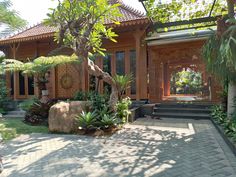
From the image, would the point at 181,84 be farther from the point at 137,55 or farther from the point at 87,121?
the point at 87,121

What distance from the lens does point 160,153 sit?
4.75m

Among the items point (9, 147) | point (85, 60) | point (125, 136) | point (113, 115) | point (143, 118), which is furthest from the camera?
point (143, 118)

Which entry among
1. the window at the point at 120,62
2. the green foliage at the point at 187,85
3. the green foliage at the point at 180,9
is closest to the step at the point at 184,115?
the window at the point at 120,62

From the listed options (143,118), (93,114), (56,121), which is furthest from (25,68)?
(143,118)

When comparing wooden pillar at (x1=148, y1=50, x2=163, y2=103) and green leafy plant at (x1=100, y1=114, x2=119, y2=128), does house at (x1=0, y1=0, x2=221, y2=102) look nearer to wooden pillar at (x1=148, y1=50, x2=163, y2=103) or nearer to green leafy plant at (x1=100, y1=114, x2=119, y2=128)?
wooden pillar at (x1=148, y1=50, x2=163, y2=103)

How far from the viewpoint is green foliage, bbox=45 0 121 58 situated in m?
5.84

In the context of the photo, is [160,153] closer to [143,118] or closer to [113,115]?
[113,115]

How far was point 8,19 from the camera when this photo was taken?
3.94 meters

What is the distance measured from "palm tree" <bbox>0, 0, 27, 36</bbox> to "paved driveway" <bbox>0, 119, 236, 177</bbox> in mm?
2832

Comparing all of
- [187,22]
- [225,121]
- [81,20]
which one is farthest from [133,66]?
[225,121]

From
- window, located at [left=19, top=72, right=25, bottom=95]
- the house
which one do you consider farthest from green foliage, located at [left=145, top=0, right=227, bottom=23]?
window, located at [left=19, top=72, right=25, bottom=95]

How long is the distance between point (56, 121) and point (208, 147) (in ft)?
16.1

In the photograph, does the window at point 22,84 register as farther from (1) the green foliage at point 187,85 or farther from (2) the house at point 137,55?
(1) the green foliage at point 187,85

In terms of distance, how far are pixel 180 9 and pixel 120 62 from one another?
4.08m
